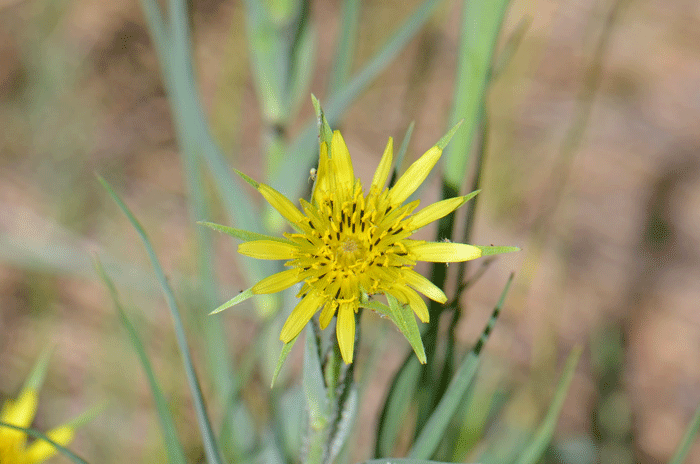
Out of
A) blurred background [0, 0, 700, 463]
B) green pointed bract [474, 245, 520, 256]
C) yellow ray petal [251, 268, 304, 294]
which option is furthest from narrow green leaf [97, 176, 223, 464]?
blurred background [0, 0, 700, 463]

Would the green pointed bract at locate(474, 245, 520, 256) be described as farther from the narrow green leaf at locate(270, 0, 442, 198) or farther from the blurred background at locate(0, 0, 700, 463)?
the blurred background at locate(0, 0, 700, 463)

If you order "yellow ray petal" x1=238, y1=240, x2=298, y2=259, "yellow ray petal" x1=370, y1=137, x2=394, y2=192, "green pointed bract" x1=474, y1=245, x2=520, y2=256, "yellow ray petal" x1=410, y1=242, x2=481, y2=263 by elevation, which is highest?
"yellow ray petal" x1=370, y1=137, x2=394, y2=192

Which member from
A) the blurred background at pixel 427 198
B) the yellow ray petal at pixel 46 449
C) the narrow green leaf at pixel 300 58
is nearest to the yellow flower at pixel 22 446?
the yellow ray petal at pixel 46 449

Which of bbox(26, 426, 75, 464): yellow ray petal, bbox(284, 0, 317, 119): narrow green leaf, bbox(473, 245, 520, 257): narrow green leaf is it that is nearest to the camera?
bbox(473, 245, 520, 257): narrow green leaf

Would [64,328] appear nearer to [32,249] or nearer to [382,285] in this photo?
[32,249]

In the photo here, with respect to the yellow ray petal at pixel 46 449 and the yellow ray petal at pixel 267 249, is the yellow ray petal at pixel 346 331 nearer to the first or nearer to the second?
the yellow ray petal at pixel 267 249

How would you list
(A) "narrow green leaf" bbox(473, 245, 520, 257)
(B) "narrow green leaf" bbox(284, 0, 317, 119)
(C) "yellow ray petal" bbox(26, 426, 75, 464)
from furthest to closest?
(B) "narrow green leaf" bbox(284, 0, 317, 119)
(C) "yellow ray petal" bbox(26, 426, 75, 464)
(A) "narrow green leaf" bbox(473, 245, 520, 257)

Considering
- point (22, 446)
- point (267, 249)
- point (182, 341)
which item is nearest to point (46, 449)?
point (22, 446)

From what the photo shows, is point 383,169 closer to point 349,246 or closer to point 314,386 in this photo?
point 349,246
